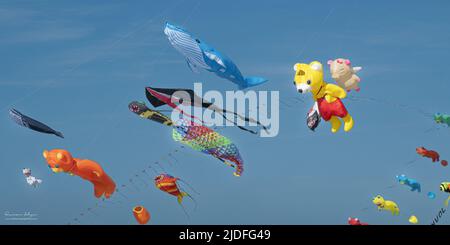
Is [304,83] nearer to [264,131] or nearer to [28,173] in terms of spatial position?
[264,131]

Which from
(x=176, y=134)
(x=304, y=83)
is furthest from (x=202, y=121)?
(x=304, y=83)

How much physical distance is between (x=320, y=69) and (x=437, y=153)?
421 inches

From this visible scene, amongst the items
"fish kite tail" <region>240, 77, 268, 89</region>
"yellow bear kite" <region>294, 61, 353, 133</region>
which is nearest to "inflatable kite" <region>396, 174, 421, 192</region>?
"yellow bear kite" <region>294, 61, 353, 133</region>

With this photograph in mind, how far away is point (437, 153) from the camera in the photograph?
39.6 metres

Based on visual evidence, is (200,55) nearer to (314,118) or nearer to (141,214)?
(314,118)

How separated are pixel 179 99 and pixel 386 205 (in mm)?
12565

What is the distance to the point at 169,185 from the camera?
3531 cm

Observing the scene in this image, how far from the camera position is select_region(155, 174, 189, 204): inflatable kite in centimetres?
3531

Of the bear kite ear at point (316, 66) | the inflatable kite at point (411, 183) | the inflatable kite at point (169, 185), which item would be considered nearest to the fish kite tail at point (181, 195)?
the inflatable kite at point (169, 185)

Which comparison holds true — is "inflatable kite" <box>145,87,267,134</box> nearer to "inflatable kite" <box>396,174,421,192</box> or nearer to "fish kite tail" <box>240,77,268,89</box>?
"fish kite tail" <box>240,77,268,89</box>

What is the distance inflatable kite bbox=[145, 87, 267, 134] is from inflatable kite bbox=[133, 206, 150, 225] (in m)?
4.49

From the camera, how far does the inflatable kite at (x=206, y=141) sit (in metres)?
33.2

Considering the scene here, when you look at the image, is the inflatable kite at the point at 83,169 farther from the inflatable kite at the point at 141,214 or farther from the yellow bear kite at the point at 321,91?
the yellow bear kite at the point at 321,91
